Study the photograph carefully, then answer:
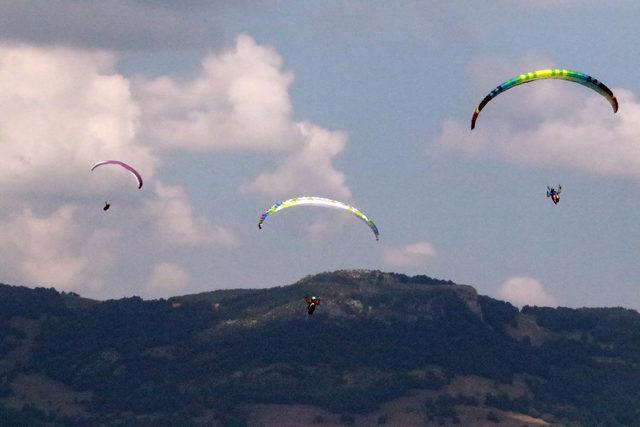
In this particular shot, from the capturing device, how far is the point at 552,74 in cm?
10244

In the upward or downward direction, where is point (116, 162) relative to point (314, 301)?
upward

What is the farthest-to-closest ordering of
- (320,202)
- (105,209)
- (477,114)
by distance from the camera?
(105,209), (320,202), (477,114)

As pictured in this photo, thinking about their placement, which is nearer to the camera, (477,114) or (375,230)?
(477,114)

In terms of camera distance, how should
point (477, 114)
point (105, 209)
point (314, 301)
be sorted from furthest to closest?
point (105, 209)
point (314, 301)
point (477, 114)

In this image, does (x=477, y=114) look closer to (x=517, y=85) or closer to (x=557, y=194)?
(x=517, y=85)

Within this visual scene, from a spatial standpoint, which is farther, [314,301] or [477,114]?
[314,301]

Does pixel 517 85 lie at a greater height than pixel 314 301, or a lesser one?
greater

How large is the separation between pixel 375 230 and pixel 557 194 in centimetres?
1548

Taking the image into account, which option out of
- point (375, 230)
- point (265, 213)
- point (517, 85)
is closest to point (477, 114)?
point (517, 85)

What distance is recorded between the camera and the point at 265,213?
12194 cm

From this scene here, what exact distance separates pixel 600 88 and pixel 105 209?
47866 mm

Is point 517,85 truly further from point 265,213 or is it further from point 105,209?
point 105,209

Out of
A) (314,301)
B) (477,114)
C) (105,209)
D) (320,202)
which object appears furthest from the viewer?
(105,209)

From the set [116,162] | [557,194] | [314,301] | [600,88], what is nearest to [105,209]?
[116,162]
